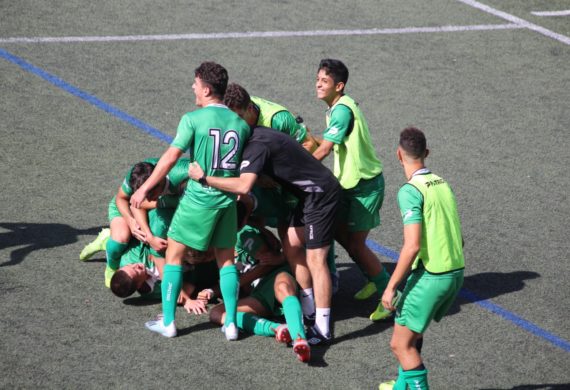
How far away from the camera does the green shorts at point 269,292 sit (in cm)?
754

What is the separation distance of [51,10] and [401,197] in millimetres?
9366

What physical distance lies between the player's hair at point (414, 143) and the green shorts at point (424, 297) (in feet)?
2.55

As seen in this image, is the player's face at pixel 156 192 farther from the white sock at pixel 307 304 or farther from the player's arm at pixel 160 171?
the white sock at pixel 307 304

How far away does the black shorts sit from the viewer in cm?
725

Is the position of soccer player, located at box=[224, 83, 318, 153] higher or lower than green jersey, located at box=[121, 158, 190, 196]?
higher

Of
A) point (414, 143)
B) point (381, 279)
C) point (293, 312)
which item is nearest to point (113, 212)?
point (293, 312)

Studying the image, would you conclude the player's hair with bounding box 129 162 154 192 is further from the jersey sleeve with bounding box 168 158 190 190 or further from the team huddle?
the jersey sleeve with bounding box 168 158 190 190

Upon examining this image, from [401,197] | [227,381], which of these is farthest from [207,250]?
[401,197]

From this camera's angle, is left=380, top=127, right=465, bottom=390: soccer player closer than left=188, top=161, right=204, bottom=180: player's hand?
Yes

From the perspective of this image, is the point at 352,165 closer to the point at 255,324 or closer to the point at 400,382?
the point at 255,324

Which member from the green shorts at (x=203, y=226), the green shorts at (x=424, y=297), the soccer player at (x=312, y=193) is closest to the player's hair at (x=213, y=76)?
the soccer player at (x=312, y=193)

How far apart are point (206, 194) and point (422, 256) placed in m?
1.78

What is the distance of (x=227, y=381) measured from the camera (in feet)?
21.5

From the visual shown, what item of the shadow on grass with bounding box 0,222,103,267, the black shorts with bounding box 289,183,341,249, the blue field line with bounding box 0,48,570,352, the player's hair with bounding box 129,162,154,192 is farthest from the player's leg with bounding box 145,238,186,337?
the blue field line with bounding box 0,48,570,352
